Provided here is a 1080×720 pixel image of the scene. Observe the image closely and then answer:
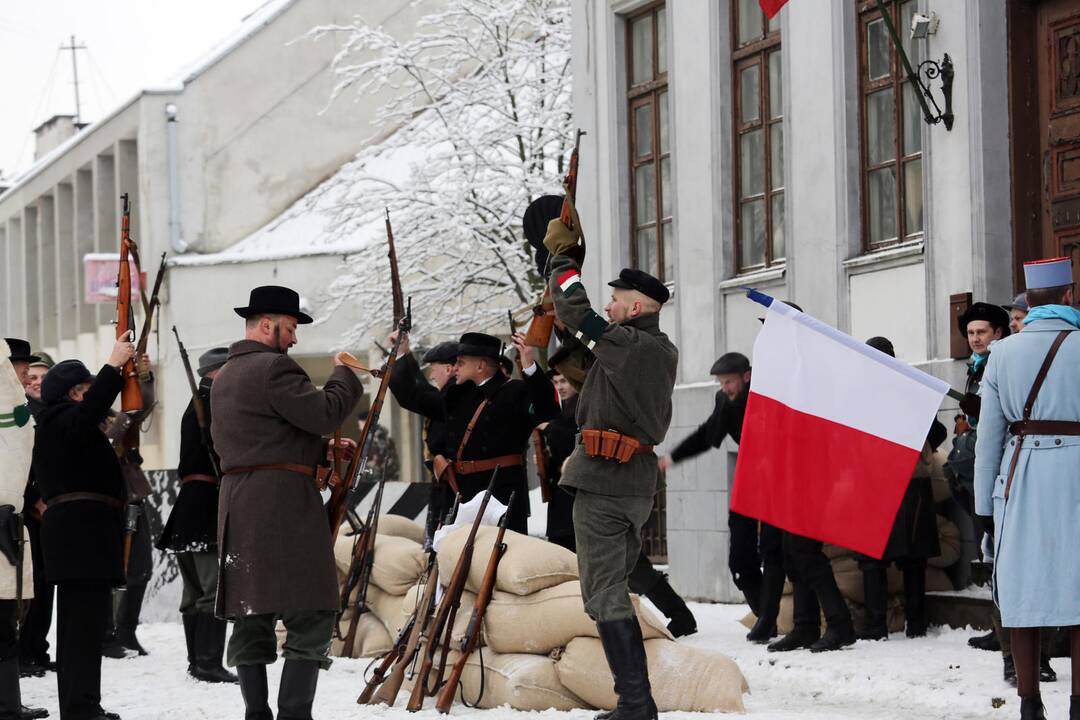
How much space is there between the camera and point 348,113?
36.2m

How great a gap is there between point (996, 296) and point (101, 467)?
579 cm

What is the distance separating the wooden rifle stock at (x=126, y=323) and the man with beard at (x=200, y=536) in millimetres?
1404

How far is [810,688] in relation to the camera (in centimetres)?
980

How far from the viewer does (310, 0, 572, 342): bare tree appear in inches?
983

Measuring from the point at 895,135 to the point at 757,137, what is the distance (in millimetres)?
2222

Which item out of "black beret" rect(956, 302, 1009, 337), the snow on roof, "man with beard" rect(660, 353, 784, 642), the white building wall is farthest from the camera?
the snow on roof

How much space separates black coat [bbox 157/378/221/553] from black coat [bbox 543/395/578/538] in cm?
217

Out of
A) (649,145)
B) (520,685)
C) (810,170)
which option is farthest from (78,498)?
(649,145)

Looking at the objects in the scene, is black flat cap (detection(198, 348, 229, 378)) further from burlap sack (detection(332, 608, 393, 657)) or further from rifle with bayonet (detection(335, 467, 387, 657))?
burlap sack (detection(332, 608, 393, 657))

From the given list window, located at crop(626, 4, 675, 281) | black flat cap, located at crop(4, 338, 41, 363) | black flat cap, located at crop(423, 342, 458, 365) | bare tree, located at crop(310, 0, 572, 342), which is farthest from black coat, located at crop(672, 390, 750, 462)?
bare tree, located at crop(310, 0, 572, 342)

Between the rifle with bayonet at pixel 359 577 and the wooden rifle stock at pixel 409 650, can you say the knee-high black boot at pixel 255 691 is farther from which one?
the rifle with bayonet at pixel 359 577

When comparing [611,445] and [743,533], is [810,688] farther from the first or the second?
[743,533]

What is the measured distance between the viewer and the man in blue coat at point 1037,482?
7.66m

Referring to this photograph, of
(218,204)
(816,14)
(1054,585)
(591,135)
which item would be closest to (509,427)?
(1054,585)
